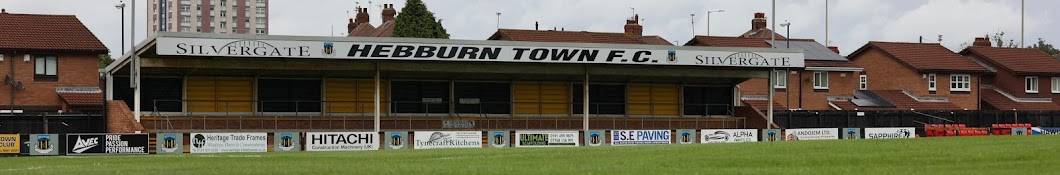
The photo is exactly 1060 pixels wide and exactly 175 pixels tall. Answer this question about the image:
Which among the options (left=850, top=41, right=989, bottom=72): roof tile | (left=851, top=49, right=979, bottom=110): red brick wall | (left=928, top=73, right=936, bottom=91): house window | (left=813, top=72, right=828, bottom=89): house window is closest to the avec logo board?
(left=813, top=72, right=828, bottom=89): house window

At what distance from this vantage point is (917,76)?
3250 inches

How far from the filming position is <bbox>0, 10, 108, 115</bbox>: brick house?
5988 centimetres

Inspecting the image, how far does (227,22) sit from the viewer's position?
193750 millimetres

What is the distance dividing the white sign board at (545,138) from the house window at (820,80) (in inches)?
1155

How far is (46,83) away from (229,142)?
58.0ft

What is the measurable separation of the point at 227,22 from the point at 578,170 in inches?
6866

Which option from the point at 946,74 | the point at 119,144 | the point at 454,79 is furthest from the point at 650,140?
the point at 946,74

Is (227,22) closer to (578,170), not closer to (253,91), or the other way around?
(253,91)

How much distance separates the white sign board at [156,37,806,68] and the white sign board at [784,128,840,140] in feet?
8.18

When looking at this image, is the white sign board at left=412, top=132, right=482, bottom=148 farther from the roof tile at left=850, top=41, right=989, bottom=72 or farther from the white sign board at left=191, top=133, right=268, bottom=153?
the roof tile at left=850, top=41, right=989, bottom=72

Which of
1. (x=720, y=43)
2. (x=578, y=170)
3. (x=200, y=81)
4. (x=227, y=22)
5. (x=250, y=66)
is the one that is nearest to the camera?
(x=578, y=170)

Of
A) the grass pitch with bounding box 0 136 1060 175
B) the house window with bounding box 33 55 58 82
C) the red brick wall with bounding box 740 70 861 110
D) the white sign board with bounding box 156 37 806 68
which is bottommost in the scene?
the grass pitch with bounding box 0 136 1060 175

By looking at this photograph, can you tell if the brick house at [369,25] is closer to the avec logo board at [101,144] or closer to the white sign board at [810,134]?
the white sign board at [810,134]

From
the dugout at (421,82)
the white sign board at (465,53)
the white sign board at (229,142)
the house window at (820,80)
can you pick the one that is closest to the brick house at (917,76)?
the house window at (820,80)
